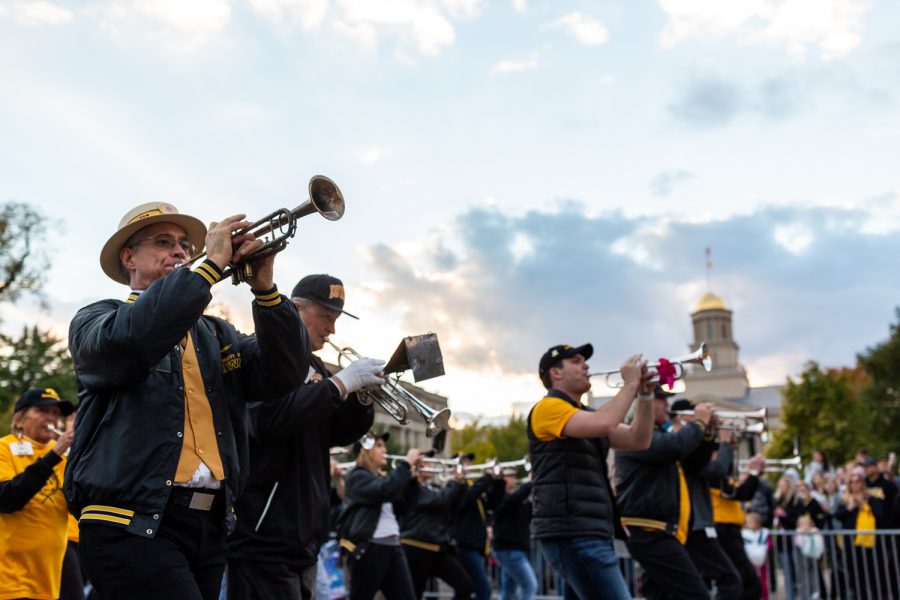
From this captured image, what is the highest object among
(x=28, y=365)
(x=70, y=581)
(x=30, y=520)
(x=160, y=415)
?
(x=28, y=365)

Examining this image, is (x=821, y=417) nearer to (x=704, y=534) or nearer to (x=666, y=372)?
(x=704, y=534)

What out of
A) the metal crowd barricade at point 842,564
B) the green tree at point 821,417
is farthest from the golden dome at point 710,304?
the metal crowd barricade at point 842,564

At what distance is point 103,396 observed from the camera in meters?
3.63

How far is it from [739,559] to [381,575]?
440cm

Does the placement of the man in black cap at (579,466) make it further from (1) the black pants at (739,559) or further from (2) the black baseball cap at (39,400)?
(1) the black pants at (739,559)

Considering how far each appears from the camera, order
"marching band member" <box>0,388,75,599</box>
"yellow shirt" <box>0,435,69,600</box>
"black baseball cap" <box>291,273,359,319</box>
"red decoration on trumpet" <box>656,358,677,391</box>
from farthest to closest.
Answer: "red decoration on trumpet" <box>656,358,677,391</box> → "yellow shirt" <box>0,435,69,600</box> → "marching band member" <box>0,388,75,599</box> → "black baseball cap" <box>291,273,359,319</box>

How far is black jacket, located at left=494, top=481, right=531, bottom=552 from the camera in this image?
13.5 metres

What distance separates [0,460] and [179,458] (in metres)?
3.75

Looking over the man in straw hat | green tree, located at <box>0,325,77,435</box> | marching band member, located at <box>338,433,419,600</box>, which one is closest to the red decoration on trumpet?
marching band member, located at <box>338,433,419,600</box>

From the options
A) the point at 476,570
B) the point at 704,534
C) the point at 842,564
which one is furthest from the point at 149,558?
the point at 842,564

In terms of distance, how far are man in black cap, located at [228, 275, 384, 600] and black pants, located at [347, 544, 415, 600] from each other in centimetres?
366

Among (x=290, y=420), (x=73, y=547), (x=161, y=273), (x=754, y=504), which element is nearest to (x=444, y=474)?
(x=754, y=504)

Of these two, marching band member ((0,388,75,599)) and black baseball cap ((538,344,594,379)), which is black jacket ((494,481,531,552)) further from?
marching band member ((0,388,75,599))

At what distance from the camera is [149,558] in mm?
3363
